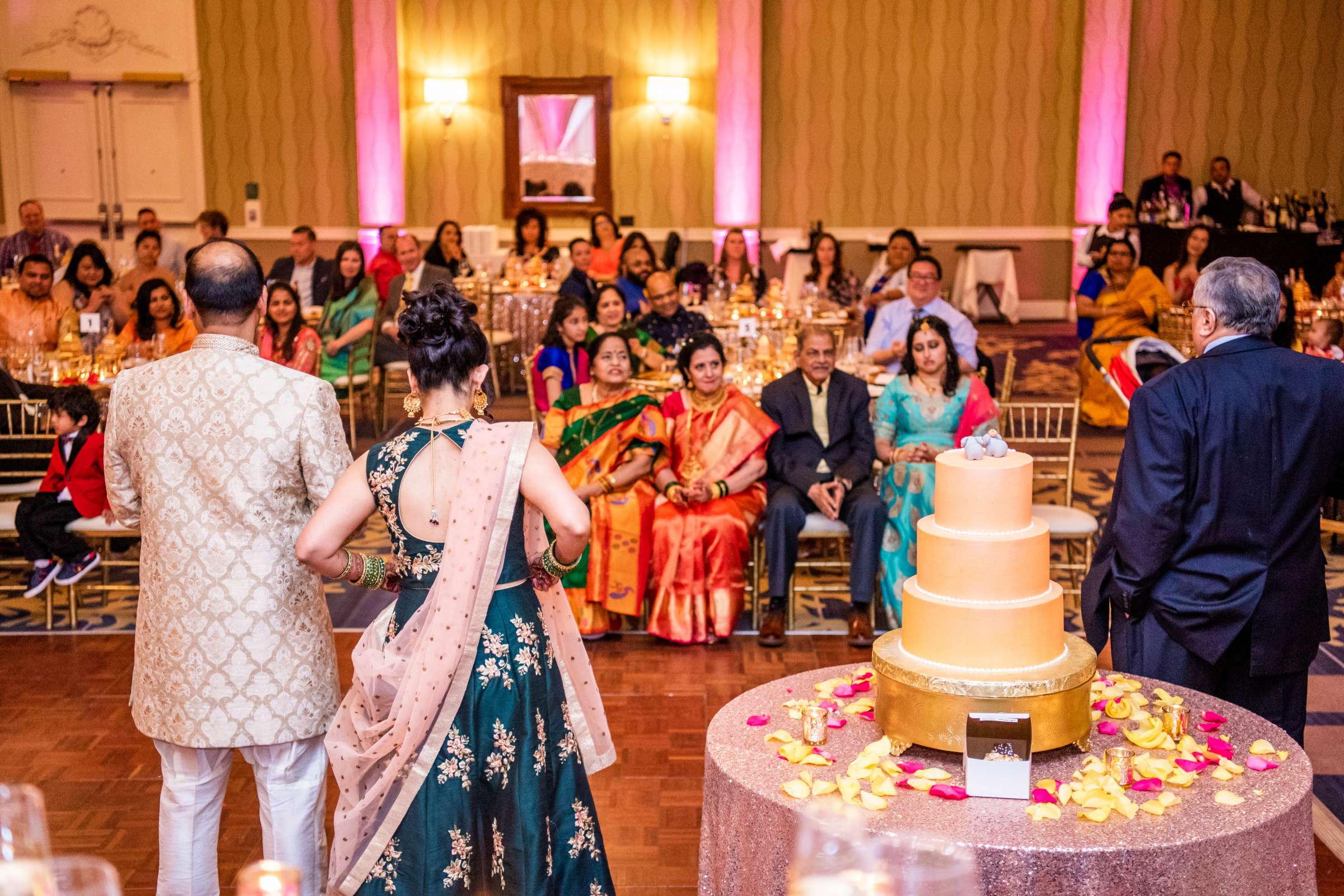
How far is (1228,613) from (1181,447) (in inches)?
14.3

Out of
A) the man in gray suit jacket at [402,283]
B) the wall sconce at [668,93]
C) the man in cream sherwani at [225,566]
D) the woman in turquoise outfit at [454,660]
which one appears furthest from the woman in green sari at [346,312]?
the woman in turquoise outfit at [454,660]

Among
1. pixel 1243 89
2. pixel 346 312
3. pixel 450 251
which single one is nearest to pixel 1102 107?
pixel 1243 89

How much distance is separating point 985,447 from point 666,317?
17.1 ft

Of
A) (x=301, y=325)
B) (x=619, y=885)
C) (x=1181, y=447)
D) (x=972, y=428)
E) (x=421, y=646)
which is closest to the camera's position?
(x=421, y=646)

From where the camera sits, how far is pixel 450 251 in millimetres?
10102

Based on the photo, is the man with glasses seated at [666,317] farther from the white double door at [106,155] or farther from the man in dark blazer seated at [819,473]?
the white double door at [106,155]

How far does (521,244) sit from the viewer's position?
1040cm

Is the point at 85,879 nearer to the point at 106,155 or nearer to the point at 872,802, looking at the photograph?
the point at 872,802

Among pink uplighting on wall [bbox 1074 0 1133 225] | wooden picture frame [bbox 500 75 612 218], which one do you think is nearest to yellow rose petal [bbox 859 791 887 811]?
wooden picture frame [bbox 500 75 612 218]

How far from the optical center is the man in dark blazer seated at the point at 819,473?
5016 millimetres

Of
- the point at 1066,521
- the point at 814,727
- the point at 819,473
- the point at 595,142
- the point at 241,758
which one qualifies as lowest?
the point at 241,758

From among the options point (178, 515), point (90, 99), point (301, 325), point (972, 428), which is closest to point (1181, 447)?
point (178, 515)

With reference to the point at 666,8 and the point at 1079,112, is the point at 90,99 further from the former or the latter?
the point at 1079,112

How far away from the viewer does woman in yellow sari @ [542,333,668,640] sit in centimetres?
512
